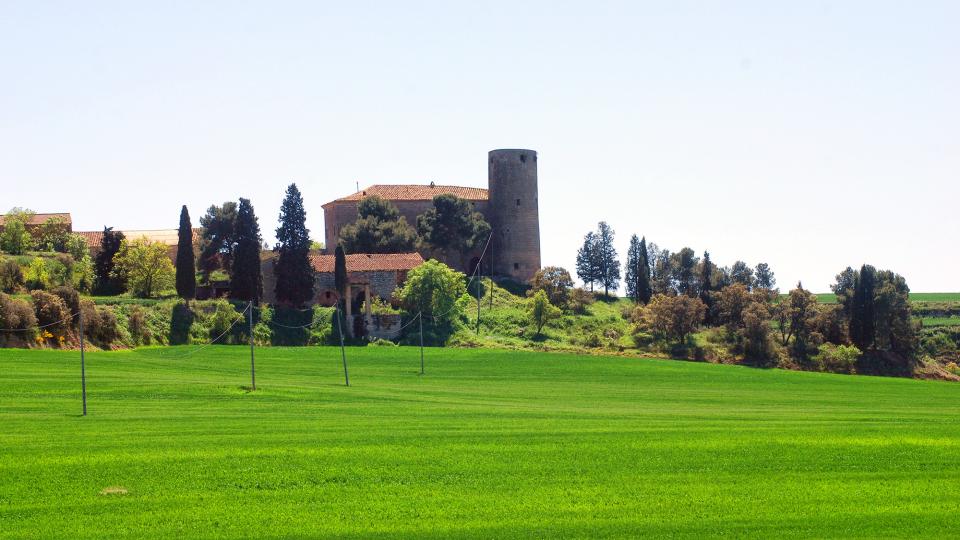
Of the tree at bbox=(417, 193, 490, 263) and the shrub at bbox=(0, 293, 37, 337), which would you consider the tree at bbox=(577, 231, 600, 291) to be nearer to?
the tree at bbox=(417, 193, 490, 263)

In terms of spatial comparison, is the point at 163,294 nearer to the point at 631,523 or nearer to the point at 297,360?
the point at 297,360

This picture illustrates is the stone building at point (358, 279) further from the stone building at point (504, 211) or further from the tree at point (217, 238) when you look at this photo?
the stone building at point (504, 211)

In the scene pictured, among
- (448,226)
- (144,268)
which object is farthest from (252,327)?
(448,226)

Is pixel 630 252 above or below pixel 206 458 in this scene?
above

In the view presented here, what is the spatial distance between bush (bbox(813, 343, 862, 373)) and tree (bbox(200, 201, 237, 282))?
40284mm

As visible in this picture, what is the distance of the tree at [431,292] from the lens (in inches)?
2630

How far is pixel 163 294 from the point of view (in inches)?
2586

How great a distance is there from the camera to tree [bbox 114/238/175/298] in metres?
64.6

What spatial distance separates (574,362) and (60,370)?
26.6 m

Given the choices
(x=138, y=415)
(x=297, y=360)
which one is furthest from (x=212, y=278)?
(x=138, y=415)

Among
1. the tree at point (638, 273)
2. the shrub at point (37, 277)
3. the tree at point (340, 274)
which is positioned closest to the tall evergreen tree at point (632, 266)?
the tree at point (638, 273)

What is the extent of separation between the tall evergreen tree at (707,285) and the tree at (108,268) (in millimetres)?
40444

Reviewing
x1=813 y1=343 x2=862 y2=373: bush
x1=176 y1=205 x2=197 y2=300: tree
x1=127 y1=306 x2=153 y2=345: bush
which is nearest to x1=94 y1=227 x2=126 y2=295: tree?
x1=176 y1=205 x2=197 y2=300: tree

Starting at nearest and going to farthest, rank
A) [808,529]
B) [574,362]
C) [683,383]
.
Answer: [808,529]
[683,383]
[574,362]
